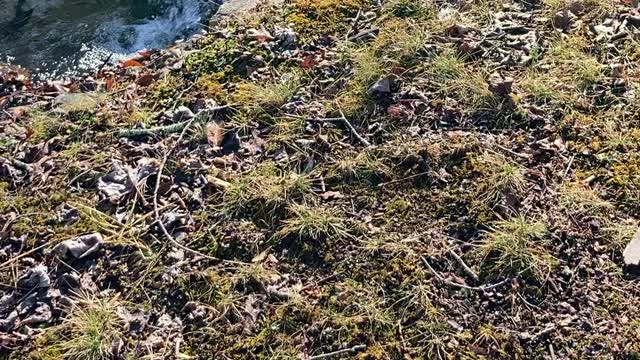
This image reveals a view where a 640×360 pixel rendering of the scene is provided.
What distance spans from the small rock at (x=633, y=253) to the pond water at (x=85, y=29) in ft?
11.9

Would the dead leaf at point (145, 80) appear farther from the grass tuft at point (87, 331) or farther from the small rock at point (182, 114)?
the grass tuft at point (87, 331)

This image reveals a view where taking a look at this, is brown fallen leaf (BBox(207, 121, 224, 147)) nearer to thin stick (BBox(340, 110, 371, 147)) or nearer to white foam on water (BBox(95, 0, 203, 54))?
thin stick (BBox(340, 110, 371, 147))

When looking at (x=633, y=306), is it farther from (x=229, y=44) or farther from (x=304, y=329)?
(x=229, y=44)

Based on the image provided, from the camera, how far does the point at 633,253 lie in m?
2.84

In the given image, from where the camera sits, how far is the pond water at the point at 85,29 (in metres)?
5.32

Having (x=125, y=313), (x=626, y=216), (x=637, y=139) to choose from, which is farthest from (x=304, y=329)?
(x=637, y=139)

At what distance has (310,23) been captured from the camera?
4.36 metres

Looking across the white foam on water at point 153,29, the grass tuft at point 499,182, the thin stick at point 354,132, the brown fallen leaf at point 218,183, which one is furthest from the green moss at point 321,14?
the grass tuft at point 499,182

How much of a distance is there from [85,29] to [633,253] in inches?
179

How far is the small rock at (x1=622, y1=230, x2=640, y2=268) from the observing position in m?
2.82

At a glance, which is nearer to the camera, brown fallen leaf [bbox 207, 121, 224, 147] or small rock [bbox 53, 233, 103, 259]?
small rock [bbox 53, 233, 103, 259]

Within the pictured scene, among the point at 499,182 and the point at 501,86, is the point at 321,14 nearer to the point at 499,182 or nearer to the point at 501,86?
the point at 501,86

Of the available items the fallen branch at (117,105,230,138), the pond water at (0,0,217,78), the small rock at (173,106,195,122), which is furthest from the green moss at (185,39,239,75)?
the pond water at (0,0,217,78)

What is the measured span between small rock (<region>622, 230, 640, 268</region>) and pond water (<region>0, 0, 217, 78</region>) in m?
3.62
